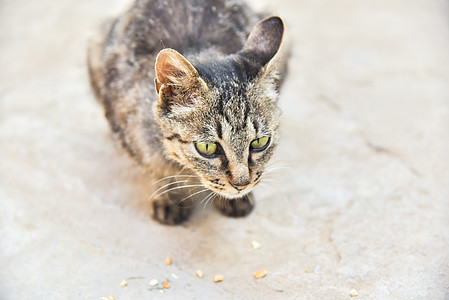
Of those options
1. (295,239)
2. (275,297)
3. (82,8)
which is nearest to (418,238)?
(295,239)

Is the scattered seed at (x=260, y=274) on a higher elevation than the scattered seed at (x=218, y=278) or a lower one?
lower

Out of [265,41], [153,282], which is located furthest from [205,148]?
[153,282]

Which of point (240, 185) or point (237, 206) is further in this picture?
point (237, 206)

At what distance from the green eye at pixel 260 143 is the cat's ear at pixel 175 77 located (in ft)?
1.40

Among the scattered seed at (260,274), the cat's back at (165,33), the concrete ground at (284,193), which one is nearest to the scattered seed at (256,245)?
the concrete ground at (284,193)

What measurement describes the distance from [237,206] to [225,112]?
35.2 inches

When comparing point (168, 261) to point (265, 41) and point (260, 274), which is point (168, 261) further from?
point (265, 41)

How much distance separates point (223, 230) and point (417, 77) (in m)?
2.49

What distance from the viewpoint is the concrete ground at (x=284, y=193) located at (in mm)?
2674

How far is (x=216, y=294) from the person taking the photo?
2.59m

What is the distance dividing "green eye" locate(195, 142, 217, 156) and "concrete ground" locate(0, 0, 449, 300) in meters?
0.73

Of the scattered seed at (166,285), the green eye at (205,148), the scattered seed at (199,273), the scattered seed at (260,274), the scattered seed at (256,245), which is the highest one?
the green eye at (205,148)

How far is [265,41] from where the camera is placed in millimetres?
2674

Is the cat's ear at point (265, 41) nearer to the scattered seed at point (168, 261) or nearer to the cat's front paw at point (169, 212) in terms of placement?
the cat's front paw at point (169, 212)
